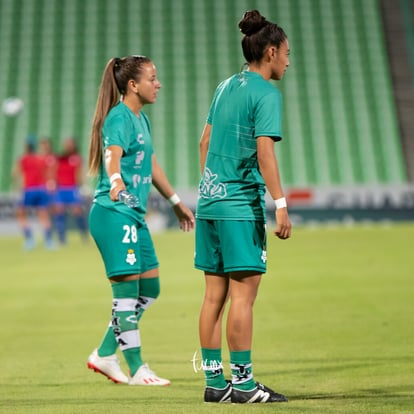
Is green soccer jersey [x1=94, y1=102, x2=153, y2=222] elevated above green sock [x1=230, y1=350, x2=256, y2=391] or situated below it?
above

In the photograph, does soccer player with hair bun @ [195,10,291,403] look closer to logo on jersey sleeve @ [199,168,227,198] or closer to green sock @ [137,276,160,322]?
logo on jersey sleeve @ [199,168,227,198]

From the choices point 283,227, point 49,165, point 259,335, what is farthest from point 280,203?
point 49,165

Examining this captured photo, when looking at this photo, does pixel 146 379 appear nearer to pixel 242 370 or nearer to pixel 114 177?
pixel 242 370

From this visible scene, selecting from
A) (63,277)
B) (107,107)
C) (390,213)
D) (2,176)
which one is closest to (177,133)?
(2,176)

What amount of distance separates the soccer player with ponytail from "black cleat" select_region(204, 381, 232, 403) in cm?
65

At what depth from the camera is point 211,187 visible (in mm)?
5309

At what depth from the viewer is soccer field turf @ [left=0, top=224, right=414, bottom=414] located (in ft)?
17.8

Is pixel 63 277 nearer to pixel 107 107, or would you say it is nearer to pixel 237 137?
pixel 107 107

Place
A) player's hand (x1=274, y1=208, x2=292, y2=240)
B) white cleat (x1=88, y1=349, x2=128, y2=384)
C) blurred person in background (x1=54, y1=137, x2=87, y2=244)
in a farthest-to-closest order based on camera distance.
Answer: blurred person in background (x1=54, y1=137, x2=87, y2=244) → white cleat (x1=88, y1=349, x2=128, y2=384) → player's hand (x1=274, y1=208, x2=292, y2=240)

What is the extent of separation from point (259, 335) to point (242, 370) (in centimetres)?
280

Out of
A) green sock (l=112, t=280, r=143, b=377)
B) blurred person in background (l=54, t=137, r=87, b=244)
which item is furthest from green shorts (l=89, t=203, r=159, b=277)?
blurred person in background (l=54, t=137, r=87, b=244)

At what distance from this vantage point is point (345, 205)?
2253cm

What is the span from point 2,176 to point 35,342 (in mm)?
18330

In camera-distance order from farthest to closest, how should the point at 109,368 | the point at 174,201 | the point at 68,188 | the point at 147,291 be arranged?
the point at 68,188, the point at 174,201, the point at 147,291, the point at 109,368
